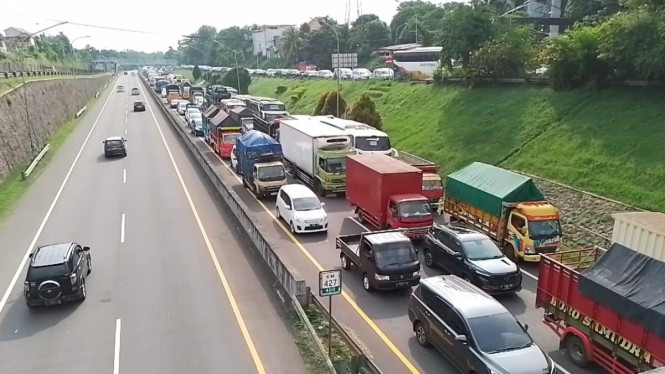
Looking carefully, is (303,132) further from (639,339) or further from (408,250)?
(639,339)

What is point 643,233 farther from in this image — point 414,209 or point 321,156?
point 321,156

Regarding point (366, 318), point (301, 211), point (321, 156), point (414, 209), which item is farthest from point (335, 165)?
point (366, 318)

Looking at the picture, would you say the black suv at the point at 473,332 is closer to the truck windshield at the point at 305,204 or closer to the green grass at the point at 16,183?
the truck windshield at the point at 305,204

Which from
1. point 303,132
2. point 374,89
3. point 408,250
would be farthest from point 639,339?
point 374,89

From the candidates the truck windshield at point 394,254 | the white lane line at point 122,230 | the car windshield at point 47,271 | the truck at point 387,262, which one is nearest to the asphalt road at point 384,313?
the truck at point 387,262

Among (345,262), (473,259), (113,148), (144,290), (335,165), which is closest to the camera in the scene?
(473,259)

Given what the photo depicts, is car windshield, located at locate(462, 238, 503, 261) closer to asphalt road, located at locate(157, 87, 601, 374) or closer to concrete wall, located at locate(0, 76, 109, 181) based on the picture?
asphalt road, located at locate(157, 87, 601, 374)

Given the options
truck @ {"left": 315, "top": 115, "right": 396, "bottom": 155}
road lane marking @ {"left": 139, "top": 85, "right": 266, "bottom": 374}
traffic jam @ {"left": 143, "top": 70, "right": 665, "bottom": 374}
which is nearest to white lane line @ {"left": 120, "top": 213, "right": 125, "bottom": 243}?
road lane marking @ {"left": 139, "top": 85, "right": 266, "bottom": 374}
